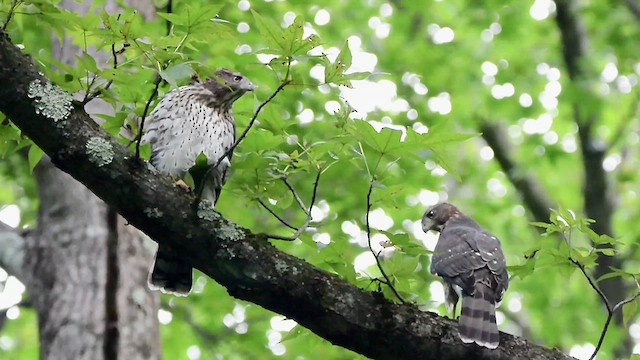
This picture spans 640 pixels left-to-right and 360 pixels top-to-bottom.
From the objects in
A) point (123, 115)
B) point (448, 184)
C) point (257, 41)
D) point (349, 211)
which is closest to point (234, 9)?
point (257, 41)

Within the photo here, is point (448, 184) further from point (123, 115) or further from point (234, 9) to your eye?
point (123, 115)

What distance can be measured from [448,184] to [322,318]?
28.0 feet

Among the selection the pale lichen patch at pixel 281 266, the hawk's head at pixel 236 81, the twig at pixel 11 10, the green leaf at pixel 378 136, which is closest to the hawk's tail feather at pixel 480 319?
the pale lichen patch at pixel 281 266

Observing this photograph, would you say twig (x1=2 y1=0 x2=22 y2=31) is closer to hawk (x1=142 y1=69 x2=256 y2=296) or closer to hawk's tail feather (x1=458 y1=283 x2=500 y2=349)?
hawk (x1=142 y1=69 x2=256 y2=296)

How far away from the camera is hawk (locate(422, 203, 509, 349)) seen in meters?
3.63

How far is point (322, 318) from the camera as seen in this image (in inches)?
126

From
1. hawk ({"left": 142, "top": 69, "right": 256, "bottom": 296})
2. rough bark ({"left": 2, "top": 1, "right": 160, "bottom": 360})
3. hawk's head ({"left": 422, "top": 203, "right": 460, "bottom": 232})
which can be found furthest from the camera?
hawk's head ({"left": 422, "top": 203, "right": 460, "bottom": 232})

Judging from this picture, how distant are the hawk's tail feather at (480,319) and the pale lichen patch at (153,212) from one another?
1223 millimetres

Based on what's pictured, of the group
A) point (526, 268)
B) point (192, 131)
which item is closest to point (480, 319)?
point (526, 268)

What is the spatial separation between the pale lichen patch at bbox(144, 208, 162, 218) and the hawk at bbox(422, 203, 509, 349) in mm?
1164

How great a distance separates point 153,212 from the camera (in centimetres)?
300

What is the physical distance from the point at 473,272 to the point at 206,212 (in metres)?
1.52

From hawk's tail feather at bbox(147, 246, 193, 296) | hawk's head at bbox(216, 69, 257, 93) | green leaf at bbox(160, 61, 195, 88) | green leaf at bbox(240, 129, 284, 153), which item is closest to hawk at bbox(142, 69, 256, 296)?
hawk's head at bbox(216, 69, 257, 93)

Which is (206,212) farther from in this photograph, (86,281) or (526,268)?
(86,281)
